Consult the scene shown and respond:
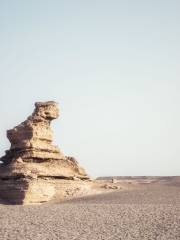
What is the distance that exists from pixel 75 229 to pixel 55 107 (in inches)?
686

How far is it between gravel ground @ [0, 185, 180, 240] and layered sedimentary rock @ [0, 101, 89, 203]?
2505 millimetres

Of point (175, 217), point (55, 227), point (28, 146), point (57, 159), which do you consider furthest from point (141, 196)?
point (55, 227)

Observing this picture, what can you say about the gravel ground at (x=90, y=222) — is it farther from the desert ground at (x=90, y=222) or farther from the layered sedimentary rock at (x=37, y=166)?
the layered sedimentary rock at (x=37, y=166)

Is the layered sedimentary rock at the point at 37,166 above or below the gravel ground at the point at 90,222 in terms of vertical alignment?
above

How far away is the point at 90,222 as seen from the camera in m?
22.8

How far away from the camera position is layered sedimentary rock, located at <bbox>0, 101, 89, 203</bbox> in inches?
1297

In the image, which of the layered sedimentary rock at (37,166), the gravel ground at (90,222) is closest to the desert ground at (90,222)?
the gravel ground at (90,222)

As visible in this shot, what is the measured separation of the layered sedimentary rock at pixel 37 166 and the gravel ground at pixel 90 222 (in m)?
2.51

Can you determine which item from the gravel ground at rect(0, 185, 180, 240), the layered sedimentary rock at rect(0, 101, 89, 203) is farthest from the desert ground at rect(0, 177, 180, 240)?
the layered sedimentary rock at rect(0, 101, 89, 203)

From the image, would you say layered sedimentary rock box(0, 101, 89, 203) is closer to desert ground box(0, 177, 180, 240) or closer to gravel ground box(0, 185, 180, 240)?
desert ground box(0, 177, 180, 240)

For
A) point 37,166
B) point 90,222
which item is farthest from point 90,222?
point 37,166

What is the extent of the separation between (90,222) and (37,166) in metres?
12.6

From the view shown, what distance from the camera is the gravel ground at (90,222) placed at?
1962 centimetres

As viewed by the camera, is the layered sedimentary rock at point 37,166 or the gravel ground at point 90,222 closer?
the gravel ground at point 90,222
